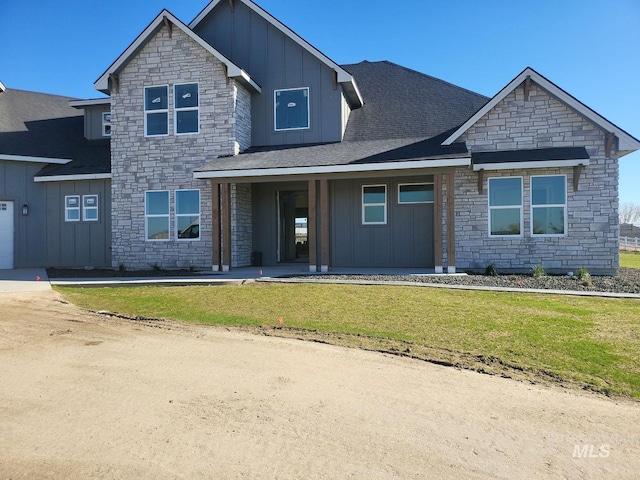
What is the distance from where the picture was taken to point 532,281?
33.3ft

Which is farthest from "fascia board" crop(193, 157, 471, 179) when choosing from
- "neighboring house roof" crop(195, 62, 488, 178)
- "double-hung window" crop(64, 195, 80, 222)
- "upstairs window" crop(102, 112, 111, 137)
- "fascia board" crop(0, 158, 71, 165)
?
"upstairs window" crop(102, 112, 111, 137)

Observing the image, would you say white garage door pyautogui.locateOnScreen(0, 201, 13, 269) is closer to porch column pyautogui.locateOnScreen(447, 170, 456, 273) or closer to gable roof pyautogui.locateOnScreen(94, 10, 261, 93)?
gable roof pyautogui.locateOnScreen(94, 10, 261, 93)

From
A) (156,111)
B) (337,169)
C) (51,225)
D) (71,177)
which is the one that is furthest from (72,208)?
(337,169)

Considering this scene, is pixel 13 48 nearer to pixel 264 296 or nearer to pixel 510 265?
pixel 264 296

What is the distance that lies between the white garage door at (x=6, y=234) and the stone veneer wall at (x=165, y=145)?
4.00 meters

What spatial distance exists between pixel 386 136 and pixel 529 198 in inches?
186

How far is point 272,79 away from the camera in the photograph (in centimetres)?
1470

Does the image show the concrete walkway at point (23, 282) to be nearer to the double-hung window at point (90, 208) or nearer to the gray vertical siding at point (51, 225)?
the gray vertical siding at point (51, 225)

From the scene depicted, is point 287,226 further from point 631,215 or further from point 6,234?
point 631,215

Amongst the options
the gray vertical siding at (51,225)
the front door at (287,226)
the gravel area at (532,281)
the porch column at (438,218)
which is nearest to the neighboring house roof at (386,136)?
the porch column at (438,218)

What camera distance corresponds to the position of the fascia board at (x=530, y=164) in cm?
1107

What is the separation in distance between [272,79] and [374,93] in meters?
4.13

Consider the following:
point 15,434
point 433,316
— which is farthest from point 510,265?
point 15,434

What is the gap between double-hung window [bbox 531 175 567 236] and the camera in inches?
469
